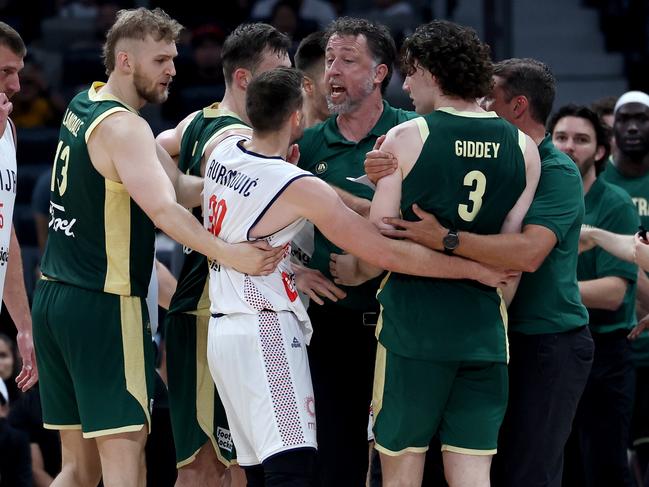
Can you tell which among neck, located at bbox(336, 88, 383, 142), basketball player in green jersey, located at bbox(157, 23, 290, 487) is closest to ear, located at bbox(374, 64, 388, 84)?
neck, located at bbox(336, 88, 383, 142)

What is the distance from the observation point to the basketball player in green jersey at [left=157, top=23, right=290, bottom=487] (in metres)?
5.66

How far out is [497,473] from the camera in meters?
5.45

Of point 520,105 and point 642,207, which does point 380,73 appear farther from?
point 642,207

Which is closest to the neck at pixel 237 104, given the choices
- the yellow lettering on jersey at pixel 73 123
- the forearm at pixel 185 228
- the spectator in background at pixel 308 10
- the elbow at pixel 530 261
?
the yellow lettering on jersey at pixel 73 123

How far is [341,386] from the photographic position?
5.75 metres

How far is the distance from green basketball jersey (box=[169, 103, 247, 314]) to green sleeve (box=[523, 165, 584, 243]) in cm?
135

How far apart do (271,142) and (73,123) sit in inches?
36.0

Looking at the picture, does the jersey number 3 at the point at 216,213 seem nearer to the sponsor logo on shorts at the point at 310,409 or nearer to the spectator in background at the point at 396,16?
the sponsor logo on shorts at the point at 310,409

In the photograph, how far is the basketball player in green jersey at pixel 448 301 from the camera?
4.88 meters

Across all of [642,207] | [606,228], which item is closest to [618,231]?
[606,228]

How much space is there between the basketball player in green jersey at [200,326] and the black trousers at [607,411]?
228 centimetres

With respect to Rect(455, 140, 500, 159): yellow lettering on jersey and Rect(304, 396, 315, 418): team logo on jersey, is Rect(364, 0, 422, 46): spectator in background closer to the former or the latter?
Rect(455, 140, 500, 159): yellow lettering on jersey

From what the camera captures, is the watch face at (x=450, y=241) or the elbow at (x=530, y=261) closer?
the watch face at (x=450, y=241)

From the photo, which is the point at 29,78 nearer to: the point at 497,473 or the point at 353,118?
the point at 353,118
